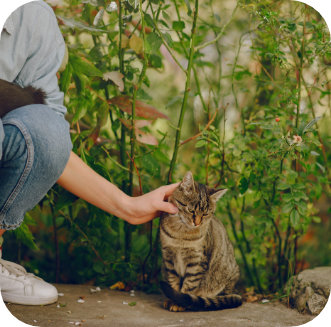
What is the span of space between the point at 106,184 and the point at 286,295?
971 mm

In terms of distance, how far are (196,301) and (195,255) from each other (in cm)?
20

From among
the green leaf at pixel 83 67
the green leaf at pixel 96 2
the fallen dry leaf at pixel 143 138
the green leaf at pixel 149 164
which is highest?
the green leaf at pixel 96 2

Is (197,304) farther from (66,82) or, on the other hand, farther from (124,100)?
(66,82)

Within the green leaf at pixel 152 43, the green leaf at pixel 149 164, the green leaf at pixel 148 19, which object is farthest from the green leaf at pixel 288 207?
the green leaf at pixel 148 19

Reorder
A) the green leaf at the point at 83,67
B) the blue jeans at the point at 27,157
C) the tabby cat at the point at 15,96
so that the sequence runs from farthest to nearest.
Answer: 1. the green leaf at the point at 83,67
2. the tabby cat at the point at 15,96
3. the blue jeans at the point at 27,157

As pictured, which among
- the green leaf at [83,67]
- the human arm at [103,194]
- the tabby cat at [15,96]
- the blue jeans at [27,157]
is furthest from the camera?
the green leaf at [83,67]

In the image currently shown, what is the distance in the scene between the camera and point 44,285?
4.85ft

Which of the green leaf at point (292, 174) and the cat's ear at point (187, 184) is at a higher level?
the green leaf at point (292, 174)

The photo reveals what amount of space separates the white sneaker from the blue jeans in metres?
0.35

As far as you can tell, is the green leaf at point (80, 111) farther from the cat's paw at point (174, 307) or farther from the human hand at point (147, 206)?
the cat's paw at point (174, 307)

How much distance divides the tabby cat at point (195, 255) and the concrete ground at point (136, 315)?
0.21 feet

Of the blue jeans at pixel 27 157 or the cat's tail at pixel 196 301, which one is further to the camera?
the cat's tail at pixel 196 301

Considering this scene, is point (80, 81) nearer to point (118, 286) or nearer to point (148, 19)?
point (148, 19)

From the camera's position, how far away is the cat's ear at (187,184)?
1.49 metres
